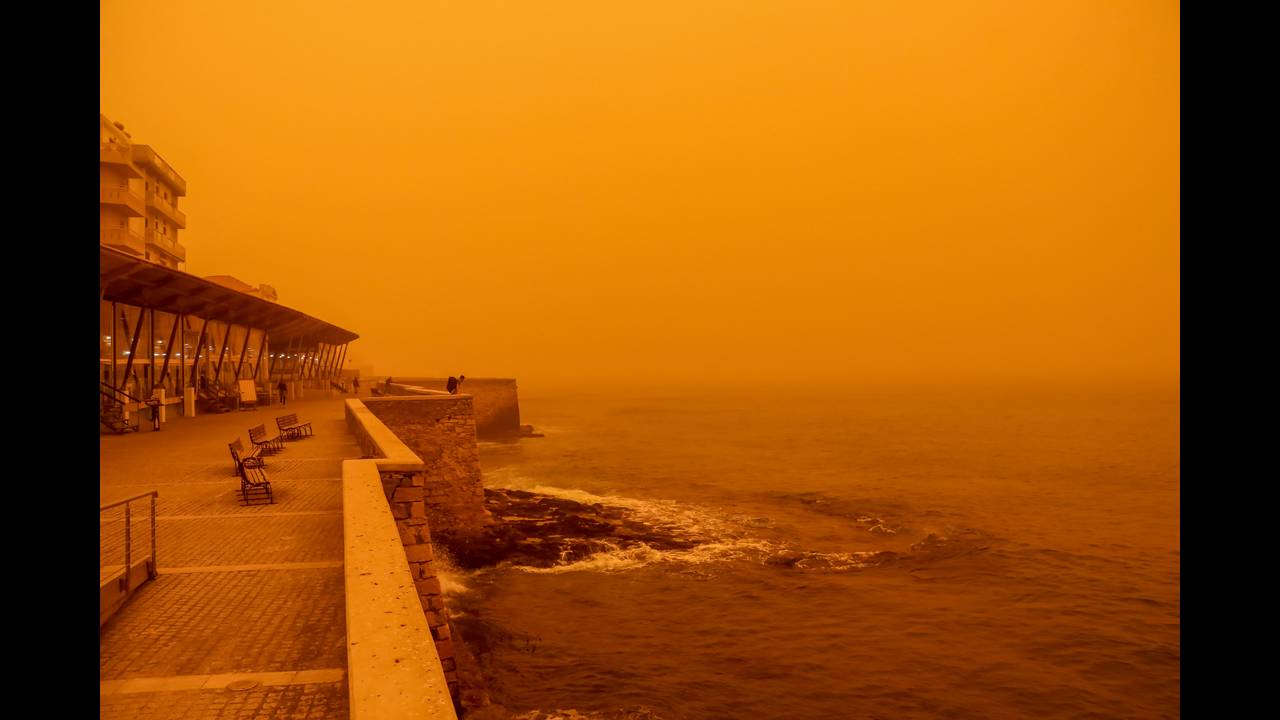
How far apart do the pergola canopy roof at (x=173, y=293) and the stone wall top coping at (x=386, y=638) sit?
10233 millimetres

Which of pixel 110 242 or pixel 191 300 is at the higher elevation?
pixel 110 242

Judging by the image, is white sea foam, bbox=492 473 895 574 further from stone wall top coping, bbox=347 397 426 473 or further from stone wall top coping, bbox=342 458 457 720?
stone wall top coping, bbox=342 458 457 720

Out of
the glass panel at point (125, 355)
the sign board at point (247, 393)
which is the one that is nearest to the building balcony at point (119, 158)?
the glass panel at point (125, 355)

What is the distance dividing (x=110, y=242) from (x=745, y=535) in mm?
35381

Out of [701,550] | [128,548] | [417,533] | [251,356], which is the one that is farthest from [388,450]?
[251,356]

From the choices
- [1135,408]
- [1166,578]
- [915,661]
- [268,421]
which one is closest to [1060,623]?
[915,661]

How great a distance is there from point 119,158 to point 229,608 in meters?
40.1

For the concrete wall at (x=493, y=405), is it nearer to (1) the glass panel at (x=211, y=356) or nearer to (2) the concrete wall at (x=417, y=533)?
(1) the glass panel at (x=211, y=356)

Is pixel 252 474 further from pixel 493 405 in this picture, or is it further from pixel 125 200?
pixel 493 405

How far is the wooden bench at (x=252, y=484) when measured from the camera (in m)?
9.62

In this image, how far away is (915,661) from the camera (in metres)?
13.2

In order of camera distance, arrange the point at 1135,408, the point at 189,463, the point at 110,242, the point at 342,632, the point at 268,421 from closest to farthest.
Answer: the point at 342,632 → the point at 189,463 → the point at 268,421 → the point at 110,242 → the point at 1135,408

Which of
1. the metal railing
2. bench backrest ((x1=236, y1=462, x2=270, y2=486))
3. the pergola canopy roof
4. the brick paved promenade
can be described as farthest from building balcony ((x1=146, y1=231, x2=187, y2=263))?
the metal railing
